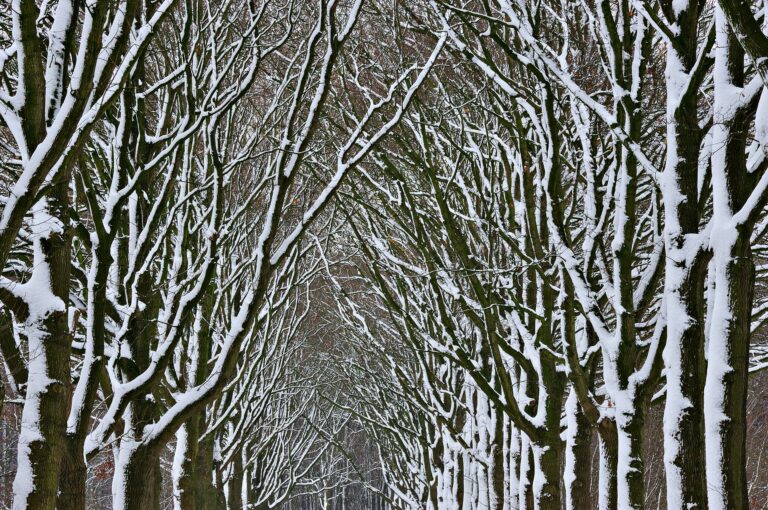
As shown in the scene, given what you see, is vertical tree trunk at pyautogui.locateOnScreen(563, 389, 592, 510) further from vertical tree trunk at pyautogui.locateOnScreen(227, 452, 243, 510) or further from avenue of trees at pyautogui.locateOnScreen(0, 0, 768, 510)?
vertical tree trunk at pyautogui.locateOnScreen(227, 452, 243, 510)

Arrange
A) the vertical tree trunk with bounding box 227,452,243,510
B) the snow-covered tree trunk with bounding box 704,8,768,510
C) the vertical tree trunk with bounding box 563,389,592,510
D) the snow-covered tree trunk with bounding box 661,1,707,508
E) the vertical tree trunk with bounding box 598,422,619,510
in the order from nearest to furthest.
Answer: the snow-covered tree trunk with bounding box 704,8,768,510 < the snow-covered tree trunk with bounding box 661,1,707,508 < the vertical tree trunk with bounding box 598,422,619,510 < the vertical tree trunk with bounding box 563,389,592,510 < the vertical tree trunk with bounding box 227,452,243,510

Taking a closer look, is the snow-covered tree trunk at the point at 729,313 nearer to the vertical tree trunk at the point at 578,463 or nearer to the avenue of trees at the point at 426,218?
the avenue of trees at the point at 426,218

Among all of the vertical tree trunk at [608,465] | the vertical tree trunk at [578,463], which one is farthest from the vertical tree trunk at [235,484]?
the vertical tree trunk at [608,465]

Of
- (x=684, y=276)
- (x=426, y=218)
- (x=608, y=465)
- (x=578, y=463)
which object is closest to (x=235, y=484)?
(x=426, y=218)

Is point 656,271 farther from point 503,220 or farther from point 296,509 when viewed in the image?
point 296,509

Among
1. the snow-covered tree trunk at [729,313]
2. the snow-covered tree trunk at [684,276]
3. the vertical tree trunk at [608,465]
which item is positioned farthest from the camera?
the vertical tree trunk at [608,465]

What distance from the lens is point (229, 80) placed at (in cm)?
701

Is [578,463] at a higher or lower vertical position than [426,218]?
lower

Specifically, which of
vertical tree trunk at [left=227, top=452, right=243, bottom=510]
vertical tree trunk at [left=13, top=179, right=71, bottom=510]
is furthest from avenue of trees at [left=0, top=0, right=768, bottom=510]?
vertical tree trunk at [left=227, top=452, right=243, bottom=510]

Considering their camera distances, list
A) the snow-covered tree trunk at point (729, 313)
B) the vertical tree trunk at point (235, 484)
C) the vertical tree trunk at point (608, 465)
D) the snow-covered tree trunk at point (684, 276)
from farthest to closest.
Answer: the vertical tree trunk at point (235, 484)
the vertical tree trunk at point (608, 465)
the snow-covered tree trunk at point (684, 276)
the snow-covered tree trunk at point (729, 313)

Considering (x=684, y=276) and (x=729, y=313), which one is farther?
(x=684, y=276)

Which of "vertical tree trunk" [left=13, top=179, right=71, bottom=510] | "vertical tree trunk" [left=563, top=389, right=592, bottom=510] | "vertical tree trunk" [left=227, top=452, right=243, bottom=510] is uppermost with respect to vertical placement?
"vertical tree trunk" [left=13, top=179, right=71, bottom=510]

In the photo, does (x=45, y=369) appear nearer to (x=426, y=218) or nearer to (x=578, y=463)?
(x=578, y=463)

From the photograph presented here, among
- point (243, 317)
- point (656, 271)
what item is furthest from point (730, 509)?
point (243, 317)
